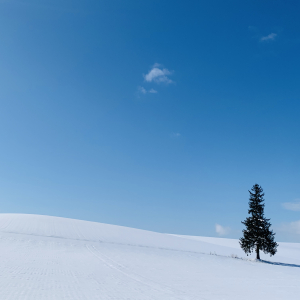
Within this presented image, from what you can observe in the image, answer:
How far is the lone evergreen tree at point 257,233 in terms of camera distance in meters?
A: 32.8

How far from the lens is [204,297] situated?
9141mm

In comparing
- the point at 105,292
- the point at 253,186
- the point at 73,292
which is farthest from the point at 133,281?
the point at 253,186

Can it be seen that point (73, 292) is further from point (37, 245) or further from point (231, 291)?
point (37, 245)

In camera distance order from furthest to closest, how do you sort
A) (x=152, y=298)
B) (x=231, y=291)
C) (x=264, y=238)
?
(x=264, y=238), (x=231, y=291), (x=152, y=298)

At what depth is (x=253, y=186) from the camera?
1438 inches

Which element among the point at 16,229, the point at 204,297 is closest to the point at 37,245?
the point at 16,229

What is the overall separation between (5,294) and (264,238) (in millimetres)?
32552

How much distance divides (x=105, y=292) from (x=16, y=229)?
31256 mm

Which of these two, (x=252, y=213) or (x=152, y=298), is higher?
(x=252, y=213)

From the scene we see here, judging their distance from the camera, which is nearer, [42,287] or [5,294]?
[5,294]

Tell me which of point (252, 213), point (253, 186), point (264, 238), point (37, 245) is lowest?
point (37, 245)

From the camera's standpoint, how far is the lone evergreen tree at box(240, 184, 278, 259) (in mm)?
32750

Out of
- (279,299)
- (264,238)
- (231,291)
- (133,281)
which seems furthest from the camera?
(264,238)

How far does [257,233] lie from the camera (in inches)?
1313
